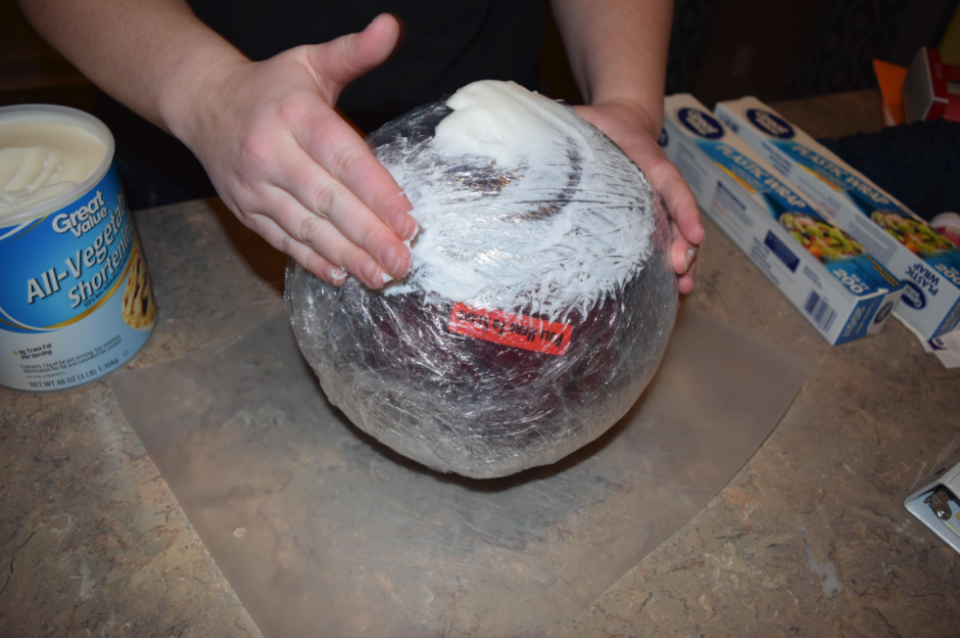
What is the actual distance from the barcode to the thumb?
77cm

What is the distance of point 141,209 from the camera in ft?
3.78

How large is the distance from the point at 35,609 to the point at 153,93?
58cm

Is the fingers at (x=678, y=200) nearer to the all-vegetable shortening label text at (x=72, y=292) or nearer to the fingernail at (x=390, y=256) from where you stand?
the fingernail at (x=390, y=256)

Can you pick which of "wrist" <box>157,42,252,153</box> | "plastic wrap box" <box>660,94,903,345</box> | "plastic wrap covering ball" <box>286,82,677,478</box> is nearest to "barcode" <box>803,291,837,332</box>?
"plastic wrap box" <box>660,94,903,345</box>

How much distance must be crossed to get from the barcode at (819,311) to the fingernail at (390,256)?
0.74 metres

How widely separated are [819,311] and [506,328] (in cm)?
65

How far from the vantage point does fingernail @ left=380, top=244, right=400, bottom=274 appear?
56cm

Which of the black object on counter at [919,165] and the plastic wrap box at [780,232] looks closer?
the plastic wrap box at [780,232]

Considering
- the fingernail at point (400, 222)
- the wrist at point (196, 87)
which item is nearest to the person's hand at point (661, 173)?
the fingernail at point (400, 222)

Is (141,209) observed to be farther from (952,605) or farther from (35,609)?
(952,605)

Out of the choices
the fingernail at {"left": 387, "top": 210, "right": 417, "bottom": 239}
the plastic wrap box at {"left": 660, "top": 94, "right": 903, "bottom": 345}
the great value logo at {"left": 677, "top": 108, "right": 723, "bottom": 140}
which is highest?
the fingernail at {"left": 387, "top": 210, "right": 417, "bottom": 239}

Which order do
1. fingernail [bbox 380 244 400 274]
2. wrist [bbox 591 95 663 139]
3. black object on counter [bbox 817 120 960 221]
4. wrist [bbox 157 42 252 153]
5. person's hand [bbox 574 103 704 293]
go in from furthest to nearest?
black object on counter [bbox 817 120 960 221], wrist [bbox 591 95 663 139], person's hand [bbox 574 103 704 293], wrist [bbox 157 42 252 153], fingernail [bbox 380 244 400 274]

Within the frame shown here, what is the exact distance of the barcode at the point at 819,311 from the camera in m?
0.99

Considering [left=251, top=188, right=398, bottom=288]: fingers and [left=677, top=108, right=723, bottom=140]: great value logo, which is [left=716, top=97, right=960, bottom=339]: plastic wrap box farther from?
[left=251, top=188, right=398, bottom=288]: fingers
